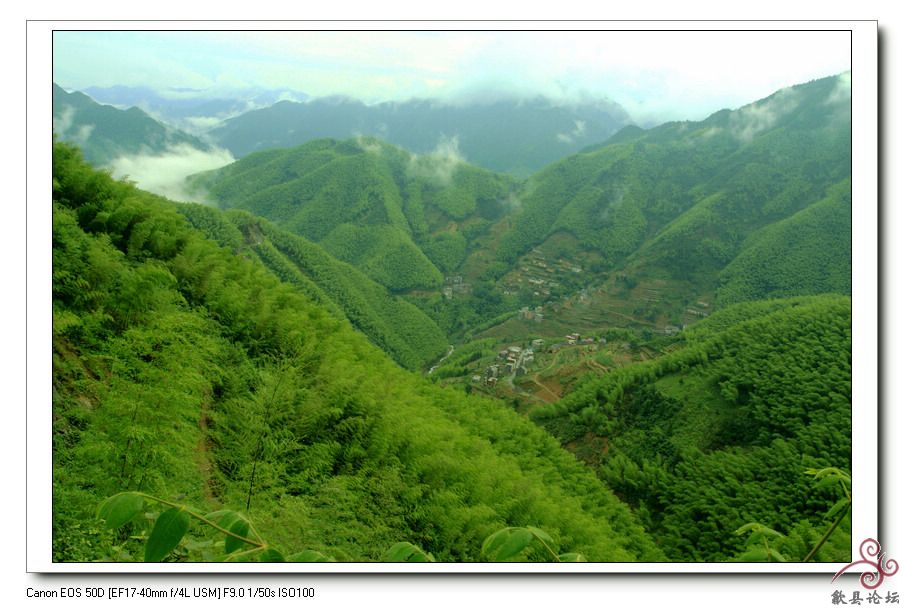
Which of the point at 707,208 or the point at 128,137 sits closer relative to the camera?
the point at 128,137

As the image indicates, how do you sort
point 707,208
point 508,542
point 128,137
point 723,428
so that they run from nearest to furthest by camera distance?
point 508,542
point 723,428
point 128,137
point 707,208

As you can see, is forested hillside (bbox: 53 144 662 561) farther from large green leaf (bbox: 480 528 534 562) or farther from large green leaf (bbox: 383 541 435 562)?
large green leaf (bbox: 480 528 534 562)

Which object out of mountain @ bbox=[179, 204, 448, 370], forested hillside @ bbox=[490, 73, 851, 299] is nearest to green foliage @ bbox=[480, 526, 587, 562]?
mountain @ bbox=[179, 204, 448, 370]

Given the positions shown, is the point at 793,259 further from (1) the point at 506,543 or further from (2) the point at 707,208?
(1) the point at 506,543

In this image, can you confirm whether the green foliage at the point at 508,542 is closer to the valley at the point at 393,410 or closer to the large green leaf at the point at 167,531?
the valley at the point at 393,410

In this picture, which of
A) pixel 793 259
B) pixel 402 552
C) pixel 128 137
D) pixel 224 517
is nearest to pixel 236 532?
pixel 224 517
